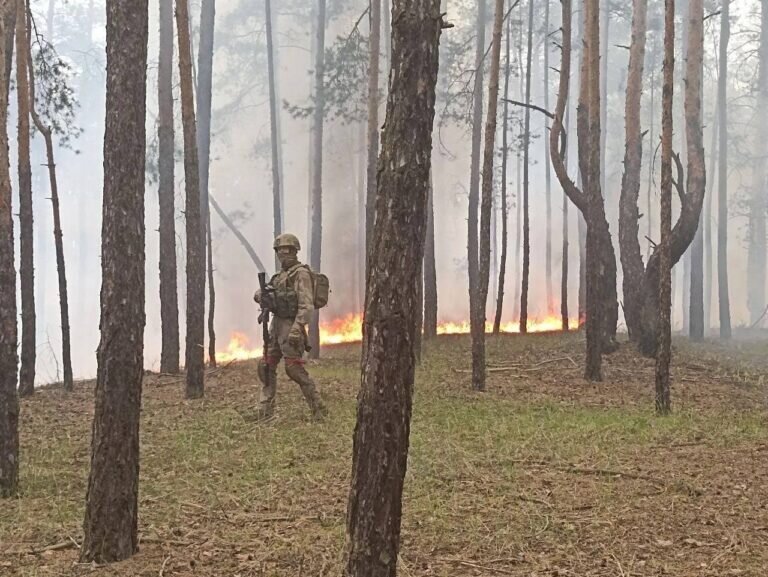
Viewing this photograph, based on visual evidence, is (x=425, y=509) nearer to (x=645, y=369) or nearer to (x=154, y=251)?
(x=645, y=369)

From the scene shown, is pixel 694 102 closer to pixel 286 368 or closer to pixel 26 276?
pixel 286 368

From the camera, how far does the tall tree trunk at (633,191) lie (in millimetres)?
15391

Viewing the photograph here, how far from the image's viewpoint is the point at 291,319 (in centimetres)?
1028

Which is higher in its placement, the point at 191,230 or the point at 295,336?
the point at 191,230

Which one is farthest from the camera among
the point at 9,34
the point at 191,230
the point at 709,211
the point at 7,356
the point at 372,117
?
the point at 709,211

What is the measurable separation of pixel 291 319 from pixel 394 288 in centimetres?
642

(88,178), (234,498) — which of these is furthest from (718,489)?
(88,178)

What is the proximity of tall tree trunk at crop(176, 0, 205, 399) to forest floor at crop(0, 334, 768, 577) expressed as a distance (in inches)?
19.1

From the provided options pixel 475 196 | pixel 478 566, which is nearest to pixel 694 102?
pixel 475 196

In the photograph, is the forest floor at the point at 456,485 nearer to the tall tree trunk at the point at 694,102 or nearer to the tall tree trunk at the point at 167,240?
the tall tree trunk at the point at 167,240

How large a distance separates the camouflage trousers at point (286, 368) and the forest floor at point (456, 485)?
0.33 metres

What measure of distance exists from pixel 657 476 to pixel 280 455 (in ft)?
12.3

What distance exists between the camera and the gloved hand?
1005cm

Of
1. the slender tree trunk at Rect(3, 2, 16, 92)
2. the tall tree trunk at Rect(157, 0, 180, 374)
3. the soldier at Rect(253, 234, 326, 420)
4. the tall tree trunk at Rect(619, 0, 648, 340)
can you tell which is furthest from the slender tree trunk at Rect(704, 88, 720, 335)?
the slender tree trunk at Rect(3, 2, 16, 92)
